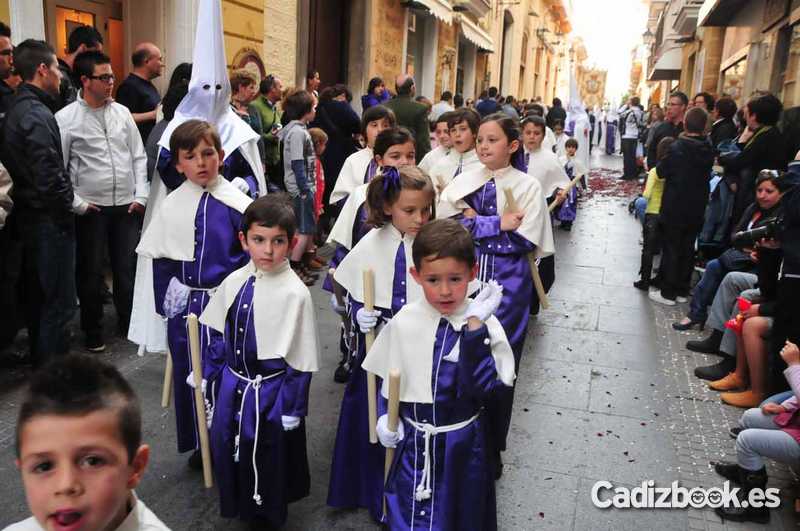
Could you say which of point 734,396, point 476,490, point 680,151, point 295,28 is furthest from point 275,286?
point 295,28

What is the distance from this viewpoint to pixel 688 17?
20.1m

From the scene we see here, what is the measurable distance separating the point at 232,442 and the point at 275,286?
71 centimetres

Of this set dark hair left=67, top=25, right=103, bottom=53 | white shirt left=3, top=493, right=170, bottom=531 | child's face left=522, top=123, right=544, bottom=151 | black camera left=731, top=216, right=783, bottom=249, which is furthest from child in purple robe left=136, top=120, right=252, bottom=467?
child's face left=522, top=123, right=544, bottom=151

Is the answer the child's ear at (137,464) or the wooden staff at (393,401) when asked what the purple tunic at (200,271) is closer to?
the wooden staff at (393,401)

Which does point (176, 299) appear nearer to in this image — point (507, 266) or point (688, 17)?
point (507, 266)

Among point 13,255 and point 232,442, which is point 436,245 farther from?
point 13,255

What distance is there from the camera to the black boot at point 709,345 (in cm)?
608

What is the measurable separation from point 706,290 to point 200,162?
191 inches

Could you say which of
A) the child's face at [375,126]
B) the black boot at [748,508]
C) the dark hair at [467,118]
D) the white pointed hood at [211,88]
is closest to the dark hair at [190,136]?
the white pointed hood at [211,88]

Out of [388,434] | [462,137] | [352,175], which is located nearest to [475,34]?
[462,137]

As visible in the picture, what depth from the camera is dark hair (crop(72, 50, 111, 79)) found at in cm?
504

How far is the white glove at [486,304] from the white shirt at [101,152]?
139 inches

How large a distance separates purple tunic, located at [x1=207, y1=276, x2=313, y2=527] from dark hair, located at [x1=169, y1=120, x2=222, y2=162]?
0.88 m

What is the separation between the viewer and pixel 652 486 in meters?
3.89
